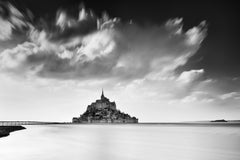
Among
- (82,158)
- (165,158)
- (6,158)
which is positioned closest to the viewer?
(6,158)

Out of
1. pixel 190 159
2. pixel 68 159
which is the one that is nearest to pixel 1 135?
pixel 68 159

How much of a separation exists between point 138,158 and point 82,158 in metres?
4.87

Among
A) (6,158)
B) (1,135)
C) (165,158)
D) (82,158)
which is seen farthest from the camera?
(1,135)

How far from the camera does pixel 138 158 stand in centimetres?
1920

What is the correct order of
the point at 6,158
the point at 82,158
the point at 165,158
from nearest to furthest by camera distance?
the point at 6,158 < the point at 82,158 < the point at 165,158

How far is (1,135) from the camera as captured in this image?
3612 centimetres

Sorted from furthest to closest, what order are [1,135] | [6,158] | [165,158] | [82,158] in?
[1,135]
[165,158]
[82,158]
[6,158]

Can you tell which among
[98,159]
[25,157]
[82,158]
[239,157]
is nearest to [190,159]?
[239,157]

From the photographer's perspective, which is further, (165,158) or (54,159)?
(165,158)

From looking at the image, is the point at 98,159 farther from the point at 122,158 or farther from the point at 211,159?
the point at 211,159

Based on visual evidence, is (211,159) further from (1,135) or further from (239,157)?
(1,135)

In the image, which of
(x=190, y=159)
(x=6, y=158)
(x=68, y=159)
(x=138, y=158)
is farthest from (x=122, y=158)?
(x=6, y=158)

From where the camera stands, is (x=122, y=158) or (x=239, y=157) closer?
(x=122, y=158)

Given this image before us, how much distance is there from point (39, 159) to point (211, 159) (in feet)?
49.1
